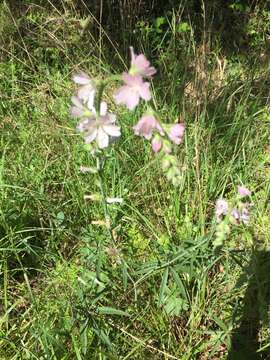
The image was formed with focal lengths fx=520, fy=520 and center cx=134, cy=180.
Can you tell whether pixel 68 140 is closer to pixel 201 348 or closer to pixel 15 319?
pixel 15 319

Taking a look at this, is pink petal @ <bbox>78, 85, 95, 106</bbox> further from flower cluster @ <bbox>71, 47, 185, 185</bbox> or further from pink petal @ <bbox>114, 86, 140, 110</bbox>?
pink petal @ <bbox>114, 86, 140, 110</bbox>

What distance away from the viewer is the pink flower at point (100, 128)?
1.59 meters

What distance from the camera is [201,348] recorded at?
6.77ft

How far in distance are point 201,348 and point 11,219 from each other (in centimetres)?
108

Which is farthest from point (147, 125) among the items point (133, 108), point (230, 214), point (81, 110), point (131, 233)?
point (131, 233)

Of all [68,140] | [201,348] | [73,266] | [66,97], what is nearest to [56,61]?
[66,97]

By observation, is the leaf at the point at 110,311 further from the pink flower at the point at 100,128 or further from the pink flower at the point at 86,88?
the pink flower at the point at 86,88

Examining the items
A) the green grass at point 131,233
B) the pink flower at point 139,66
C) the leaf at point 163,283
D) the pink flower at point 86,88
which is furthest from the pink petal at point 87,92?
the leaf at point 163,283

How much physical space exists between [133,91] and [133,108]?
0.05 meters

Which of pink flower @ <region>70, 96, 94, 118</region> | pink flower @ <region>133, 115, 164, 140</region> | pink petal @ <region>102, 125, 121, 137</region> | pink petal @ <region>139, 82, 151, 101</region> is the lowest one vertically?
pink petal @ <region>102, 125, 121, 137</region>

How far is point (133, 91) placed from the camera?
136 cm

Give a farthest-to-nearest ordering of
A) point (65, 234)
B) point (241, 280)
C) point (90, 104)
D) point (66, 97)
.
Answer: point (66, 97)
point (65, 234)
point (241, 280)
point (90, 104)

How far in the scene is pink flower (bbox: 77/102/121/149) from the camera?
Result: 5.21ft

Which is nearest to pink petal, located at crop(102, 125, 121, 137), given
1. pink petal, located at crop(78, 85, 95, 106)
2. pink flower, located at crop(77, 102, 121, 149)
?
pink flower, located at crop(77, 102, 121, 149)
